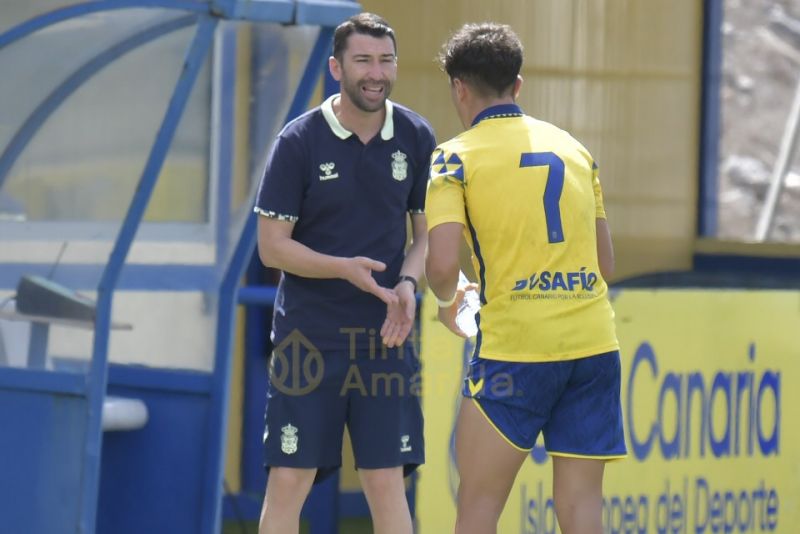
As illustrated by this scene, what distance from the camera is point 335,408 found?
521 cm

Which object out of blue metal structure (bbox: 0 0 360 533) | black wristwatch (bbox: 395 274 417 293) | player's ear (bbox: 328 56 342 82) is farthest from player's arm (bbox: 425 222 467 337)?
blue metal structure (bbox: 0 0 360 533)

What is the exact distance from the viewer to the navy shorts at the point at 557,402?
15.2ft

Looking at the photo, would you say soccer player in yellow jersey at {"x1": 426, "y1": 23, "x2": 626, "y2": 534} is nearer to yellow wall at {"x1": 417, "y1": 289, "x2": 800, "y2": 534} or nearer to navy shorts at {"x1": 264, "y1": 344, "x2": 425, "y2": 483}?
navy shorts at {"x1": 264, "y1": 344, "x2": 425, "y2": 483}

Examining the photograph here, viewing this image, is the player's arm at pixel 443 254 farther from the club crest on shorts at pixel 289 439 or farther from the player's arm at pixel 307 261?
the club crest on shorts at pixel 289 439

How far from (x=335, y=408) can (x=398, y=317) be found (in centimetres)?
37

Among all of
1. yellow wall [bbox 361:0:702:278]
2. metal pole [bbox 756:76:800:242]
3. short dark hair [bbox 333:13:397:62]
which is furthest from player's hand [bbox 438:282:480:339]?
metal pole [bbox 756:76:800:242]

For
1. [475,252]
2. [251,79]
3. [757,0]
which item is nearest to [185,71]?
[251,79]

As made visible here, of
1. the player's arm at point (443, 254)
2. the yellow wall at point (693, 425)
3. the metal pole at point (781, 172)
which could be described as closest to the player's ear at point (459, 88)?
the player's arm at point (443, 254)

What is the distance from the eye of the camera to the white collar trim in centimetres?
518

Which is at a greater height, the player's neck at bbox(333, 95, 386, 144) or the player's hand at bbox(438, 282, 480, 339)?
the player's neck at bbox(333, 95, 386, 144)

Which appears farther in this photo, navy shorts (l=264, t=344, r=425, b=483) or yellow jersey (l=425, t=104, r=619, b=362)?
navy shorts (l=264, t=344, r=425, b=483)

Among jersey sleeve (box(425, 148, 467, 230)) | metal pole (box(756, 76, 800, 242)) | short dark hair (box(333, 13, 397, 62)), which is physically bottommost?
jersey sleeve (box(425, 148, 467, 230))

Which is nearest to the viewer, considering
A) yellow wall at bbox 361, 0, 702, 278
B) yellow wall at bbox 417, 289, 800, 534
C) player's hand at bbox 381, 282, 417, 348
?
player's hand at bbox 381, 282, 417, 348

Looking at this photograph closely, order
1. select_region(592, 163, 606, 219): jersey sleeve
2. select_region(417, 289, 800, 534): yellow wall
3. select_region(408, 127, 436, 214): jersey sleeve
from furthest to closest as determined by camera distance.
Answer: select_region(417, 289, 800, 534): yellow wall → select_region(408, 127, 436, 214): jersey sleeve → select_region(592, 163, 606, 219): jersey sleeve
